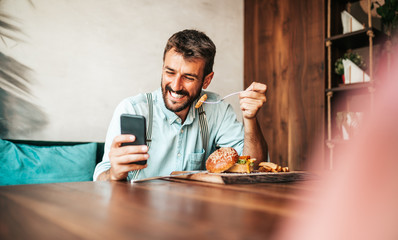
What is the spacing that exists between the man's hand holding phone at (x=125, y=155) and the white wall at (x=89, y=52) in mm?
1501

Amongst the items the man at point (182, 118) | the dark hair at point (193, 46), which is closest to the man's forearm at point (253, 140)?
the man at point (182, 118)

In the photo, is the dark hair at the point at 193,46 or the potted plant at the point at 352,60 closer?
the dark hair at the point at 193,46

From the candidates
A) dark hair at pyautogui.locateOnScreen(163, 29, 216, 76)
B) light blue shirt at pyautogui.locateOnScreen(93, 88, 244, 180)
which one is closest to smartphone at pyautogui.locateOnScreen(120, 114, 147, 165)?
light blue shirt at pyautogui.locateOnScreen(93, 88, 244, 180)

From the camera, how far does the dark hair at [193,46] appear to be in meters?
1.75

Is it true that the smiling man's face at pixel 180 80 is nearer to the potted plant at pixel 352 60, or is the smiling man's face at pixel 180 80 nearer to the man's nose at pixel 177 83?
the man's nose at pixel 177 83

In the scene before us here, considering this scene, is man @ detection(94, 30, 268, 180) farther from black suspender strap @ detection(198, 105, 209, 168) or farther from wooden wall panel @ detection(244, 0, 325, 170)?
wooden wall panel @ detection(244, 0, 325, 170)

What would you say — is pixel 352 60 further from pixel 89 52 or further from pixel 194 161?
pixel 89 52

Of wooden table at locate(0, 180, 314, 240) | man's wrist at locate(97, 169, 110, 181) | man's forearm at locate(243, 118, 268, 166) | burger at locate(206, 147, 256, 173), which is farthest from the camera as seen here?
man's forearm at locate(243, 118, 268, 166)

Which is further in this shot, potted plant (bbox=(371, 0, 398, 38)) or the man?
potted plant (bbox=(371, 0, 398, 38))

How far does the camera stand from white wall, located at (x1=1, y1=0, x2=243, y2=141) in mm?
2271

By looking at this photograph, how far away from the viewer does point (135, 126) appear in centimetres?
103

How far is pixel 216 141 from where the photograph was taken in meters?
1.99

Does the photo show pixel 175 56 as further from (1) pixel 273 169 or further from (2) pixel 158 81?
(2) pixel 158 81

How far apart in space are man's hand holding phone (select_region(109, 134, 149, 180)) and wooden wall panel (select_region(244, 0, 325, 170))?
2.23 m
